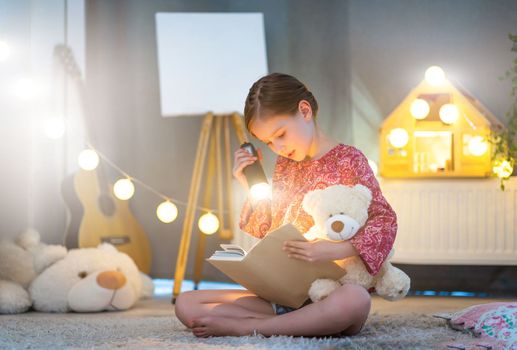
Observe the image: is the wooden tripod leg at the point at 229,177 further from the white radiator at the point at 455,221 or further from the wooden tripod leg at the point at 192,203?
the white radiator at the point at 455,221

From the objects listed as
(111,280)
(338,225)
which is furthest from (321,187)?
(111,280)

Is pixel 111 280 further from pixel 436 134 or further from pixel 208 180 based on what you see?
pixel 436 134

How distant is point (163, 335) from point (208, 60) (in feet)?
4.86

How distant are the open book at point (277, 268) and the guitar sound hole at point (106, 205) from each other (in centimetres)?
152

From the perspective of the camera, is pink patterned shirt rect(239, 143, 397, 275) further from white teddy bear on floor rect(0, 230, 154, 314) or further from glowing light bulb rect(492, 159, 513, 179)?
glowing light bulb rect(492, 159, 513, 179)

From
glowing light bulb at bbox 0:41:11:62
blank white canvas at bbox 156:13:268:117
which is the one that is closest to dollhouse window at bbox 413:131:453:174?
blank white canvas at bbox 156:13:268:117

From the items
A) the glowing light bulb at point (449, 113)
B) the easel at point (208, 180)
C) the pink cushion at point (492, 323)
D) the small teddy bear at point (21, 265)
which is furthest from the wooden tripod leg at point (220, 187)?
the pink cushion at point (492, 323)

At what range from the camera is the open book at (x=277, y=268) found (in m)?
1.55

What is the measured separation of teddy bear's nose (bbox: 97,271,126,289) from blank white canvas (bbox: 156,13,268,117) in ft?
2.27

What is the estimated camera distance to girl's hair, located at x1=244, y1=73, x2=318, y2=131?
67.2 inches

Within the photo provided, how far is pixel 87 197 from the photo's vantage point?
3031 millimetres

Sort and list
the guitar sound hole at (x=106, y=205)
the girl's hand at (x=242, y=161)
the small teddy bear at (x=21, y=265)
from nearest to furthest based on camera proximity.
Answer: the girl's hand at (x=242, y=161)
the small teddy bear at (x=21, y=265)
the guitar sound hole at (x=106, y=205)

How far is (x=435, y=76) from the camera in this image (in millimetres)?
2947

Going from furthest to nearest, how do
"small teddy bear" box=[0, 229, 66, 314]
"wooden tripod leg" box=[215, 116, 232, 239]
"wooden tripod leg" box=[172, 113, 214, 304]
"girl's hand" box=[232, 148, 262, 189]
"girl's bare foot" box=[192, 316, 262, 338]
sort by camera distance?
1. "wooden tripod leg" box=[215, 116, 232, 239]
2. "wooden tripod leg" box=[172, 113, 214, 304]
3. "small teddy bear" box=[0, 229, 66, 314]
4. "girl's hand" box=[232, 148, 262, 189]
5. "girl's bare foot" box=[192, 316, 262, 338]
